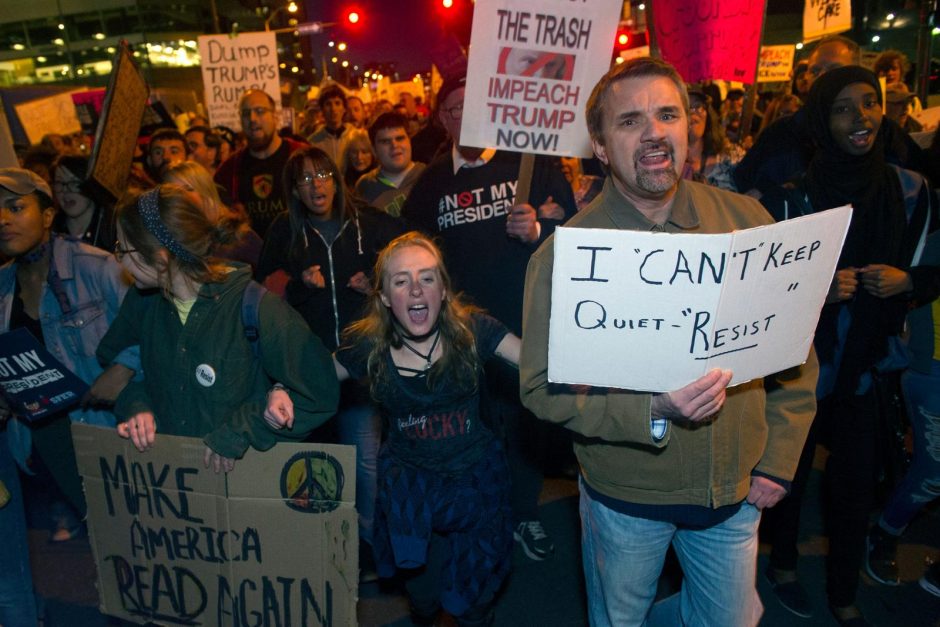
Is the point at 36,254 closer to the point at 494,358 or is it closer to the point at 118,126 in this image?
the point at 118,126

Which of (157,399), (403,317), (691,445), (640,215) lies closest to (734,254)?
(640,215)

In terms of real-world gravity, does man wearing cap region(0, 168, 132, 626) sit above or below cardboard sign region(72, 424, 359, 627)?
above

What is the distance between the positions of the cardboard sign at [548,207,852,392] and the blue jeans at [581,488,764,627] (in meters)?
0.62

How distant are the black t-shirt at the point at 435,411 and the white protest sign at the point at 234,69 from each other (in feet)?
20.3

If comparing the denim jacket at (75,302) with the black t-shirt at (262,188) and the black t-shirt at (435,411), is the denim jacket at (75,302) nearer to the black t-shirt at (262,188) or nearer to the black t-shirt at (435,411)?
the black t-shirt at (435,411)

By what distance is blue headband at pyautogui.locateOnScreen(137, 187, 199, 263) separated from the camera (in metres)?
2.36

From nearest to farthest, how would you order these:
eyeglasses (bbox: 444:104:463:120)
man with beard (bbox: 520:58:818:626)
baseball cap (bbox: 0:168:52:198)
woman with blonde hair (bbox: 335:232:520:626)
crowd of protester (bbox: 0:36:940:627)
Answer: man with beard (bbox: 520:58:818:626)
crowd of protester (bbox: 0:36:940:627)
woman with blonde hair (bbox: 335:232:520:626)
baseball cap (bbox: 0:168:52:198)
eyeglasses (bbox: 444:104:463:120)

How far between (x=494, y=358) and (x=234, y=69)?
667cm

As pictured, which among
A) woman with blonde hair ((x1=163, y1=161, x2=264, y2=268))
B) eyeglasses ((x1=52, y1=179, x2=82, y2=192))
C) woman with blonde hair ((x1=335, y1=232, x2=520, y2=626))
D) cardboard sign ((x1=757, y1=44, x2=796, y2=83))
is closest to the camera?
woman with blonde hair ((x1=163, y1=161, x2=264, y2=268))

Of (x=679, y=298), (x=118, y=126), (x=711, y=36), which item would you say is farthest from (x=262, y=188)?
(x=679, y=298)

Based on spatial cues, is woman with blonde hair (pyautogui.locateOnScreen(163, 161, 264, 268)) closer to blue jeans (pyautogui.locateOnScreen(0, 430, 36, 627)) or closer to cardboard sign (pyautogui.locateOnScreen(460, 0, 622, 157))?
cardboard sign (pyautogui.locateOnScreen(460, 0, 622, 157))

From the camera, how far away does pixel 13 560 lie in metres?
2.79

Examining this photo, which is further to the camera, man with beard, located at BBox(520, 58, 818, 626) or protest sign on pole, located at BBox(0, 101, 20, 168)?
protest sign on pole, located at BBox(0, 101, 20, 168)

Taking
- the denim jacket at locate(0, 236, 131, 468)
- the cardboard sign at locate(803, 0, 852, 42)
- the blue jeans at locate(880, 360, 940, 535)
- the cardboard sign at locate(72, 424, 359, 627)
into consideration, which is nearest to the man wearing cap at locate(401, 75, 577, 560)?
the cardboard sign at locate(72, 424, 359, 627)
